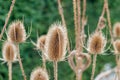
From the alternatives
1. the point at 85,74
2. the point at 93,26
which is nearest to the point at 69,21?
the point at 93,26

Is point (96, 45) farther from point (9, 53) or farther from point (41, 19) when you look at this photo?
point (41, 19)

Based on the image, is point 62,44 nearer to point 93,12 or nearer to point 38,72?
point 38,72

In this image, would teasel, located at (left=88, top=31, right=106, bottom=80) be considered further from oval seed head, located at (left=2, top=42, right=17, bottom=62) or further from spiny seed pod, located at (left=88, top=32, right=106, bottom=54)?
oval seed head, located at (left=2, top=42, right=17, bottom=62)

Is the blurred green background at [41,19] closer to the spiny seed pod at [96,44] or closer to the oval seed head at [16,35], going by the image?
the spiny seed pod at [96,44]

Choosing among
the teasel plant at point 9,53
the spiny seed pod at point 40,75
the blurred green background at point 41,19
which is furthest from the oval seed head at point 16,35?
the blurred green background at point 41,19

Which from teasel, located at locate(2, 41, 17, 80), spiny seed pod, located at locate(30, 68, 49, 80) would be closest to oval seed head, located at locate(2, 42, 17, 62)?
teasel, located at locate(2, 41, 17, 80)

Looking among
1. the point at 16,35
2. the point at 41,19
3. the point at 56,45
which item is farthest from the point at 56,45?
the point at 41,19
